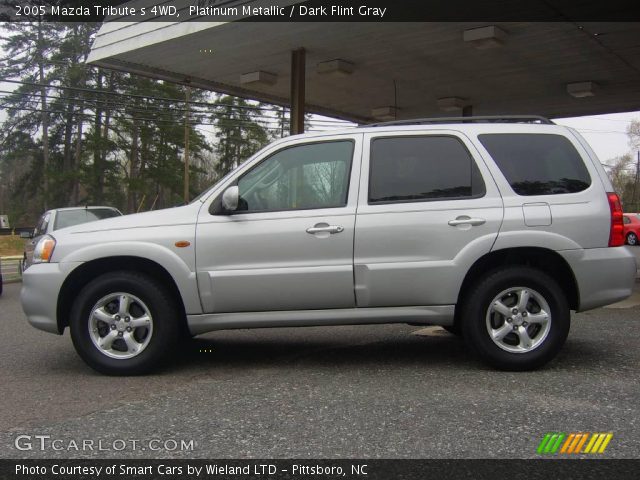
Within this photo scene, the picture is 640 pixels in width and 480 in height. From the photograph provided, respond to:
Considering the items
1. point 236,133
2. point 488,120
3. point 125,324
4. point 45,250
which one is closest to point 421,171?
point 488,120

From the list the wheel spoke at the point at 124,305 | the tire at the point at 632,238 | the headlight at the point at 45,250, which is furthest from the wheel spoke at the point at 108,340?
the tire at the point at 632,238

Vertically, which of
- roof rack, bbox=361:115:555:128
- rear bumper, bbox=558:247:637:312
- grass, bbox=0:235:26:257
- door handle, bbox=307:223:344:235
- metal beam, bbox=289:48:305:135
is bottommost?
grass, bbox=0:235:26:257

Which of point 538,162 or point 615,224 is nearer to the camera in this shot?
point 615,224

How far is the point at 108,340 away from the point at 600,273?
12.8 ft

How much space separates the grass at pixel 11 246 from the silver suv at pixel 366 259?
33.6 meters

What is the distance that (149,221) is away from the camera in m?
4.91

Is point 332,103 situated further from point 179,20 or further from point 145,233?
point 145,233

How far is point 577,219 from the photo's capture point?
4758 millimetres

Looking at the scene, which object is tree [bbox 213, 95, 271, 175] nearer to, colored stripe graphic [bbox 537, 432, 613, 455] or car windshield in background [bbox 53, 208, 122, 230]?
car windshield in background [bbox 53, 208, 122, 230]

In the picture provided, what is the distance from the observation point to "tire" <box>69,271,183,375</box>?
4793mm

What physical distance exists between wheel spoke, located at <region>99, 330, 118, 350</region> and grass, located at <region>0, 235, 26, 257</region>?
33.6 metres

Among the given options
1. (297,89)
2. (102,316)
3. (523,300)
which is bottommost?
(102,316)

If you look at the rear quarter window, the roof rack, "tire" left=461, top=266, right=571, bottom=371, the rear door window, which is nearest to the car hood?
the rear door window

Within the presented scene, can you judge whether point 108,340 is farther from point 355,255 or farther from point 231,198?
point 355,255
